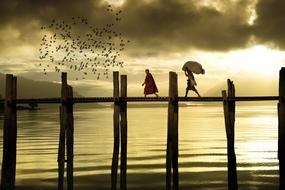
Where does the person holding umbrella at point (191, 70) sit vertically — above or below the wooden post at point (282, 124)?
above

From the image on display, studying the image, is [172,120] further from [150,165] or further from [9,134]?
[150,165]

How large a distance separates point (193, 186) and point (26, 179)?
7174 mm

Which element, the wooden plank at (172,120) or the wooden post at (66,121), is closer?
the wooden plank at (172,120)

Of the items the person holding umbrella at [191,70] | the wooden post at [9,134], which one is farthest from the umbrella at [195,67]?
the wooden post at [9,134]

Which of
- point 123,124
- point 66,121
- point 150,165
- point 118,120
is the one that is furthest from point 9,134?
point 150,165

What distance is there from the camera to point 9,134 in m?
16.7

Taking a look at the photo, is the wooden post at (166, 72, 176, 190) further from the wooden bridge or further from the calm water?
the calm water

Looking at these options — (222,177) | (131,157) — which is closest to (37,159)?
(131,157)

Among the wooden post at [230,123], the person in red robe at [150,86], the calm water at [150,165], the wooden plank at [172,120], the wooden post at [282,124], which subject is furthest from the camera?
the calm water at [150,165]

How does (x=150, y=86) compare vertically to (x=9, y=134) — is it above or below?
above

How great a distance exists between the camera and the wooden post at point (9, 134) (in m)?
16.6

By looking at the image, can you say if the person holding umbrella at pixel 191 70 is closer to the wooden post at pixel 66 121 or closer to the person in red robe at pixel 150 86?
the person in red robe at pixel 150 86

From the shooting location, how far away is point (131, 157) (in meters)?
30.2

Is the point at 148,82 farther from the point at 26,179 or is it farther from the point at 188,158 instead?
the point at 188,158
